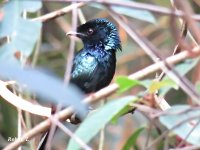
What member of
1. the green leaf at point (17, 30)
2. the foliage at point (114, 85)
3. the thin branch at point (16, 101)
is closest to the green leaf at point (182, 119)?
the foliage at point (114, 85)

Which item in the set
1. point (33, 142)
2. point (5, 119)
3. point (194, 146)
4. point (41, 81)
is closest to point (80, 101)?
point (41, 81)

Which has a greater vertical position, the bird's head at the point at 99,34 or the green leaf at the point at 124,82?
the bird's head at the point at 99,34

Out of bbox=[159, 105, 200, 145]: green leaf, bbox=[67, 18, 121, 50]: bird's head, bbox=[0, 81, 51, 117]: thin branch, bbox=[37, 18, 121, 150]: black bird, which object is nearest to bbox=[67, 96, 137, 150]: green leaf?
bbox=[159, 105, 200, 145]: green leaf

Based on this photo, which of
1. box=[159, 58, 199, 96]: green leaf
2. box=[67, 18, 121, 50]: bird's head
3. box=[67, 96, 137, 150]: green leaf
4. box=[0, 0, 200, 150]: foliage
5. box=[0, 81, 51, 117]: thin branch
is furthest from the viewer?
box=[67, 18, 121, 50]: bird's head

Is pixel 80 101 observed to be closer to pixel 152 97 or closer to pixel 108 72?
pixel 152 97

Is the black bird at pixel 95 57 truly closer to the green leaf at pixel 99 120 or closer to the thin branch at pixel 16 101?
the thin branch at pixel 16 101

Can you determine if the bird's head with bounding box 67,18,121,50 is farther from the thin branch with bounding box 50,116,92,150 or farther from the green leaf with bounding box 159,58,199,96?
the thin branch with bounding box 50,116,92,150

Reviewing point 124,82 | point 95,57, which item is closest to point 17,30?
point 124,82
